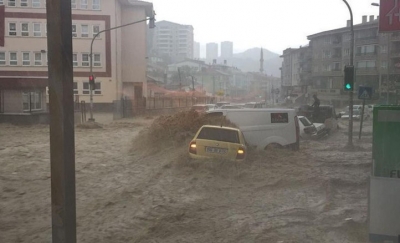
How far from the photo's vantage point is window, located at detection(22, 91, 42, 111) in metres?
18.0

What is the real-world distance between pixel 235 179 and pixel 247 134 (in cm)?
268

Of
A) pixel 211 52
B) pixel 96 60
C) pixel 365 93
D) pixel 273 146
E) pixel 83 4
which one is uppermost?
pixel 211 52

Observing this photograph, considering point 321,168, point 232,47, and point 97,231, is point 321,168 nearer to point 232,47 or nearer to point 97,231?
point 97,231

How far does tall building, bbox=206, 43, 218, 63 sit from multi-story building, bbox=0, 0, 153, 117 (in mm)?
16286

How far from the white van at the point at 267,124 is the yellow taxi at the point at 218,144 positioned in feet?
6.03

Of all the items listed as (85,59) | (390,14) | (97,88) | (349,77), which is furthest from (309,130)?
(85,59)

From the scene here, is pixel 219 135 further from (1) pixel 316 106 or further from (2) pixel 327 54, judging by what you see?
(2) pixel 327 54

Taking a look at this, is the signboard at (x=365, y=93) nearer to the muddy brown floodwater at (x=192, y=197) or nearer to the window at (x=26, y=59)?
the muddy brown floodwater at (x=192, y=197)

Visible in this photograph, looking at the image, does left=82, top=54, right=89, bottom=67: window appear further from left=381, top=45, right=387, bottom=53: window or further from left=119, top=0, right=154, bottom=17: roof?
left=381, top=45, right=387, bottom=53: window

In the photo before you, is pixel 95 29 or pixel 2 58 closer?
pixel 2 58

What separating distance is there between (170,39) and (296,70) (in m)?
7.49

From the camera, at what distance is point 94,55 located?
18.8m

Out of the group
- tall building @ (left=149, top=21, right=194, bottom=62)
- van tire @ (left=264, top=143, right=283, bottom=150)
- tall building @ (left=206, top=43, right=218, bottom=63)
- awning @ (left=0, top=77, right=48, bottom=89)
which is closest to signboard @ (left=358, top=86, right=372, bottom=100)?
van tire @ (left=264, top=143, right=283, bottom=150)

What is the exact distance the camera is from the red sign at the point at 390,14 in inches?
378
